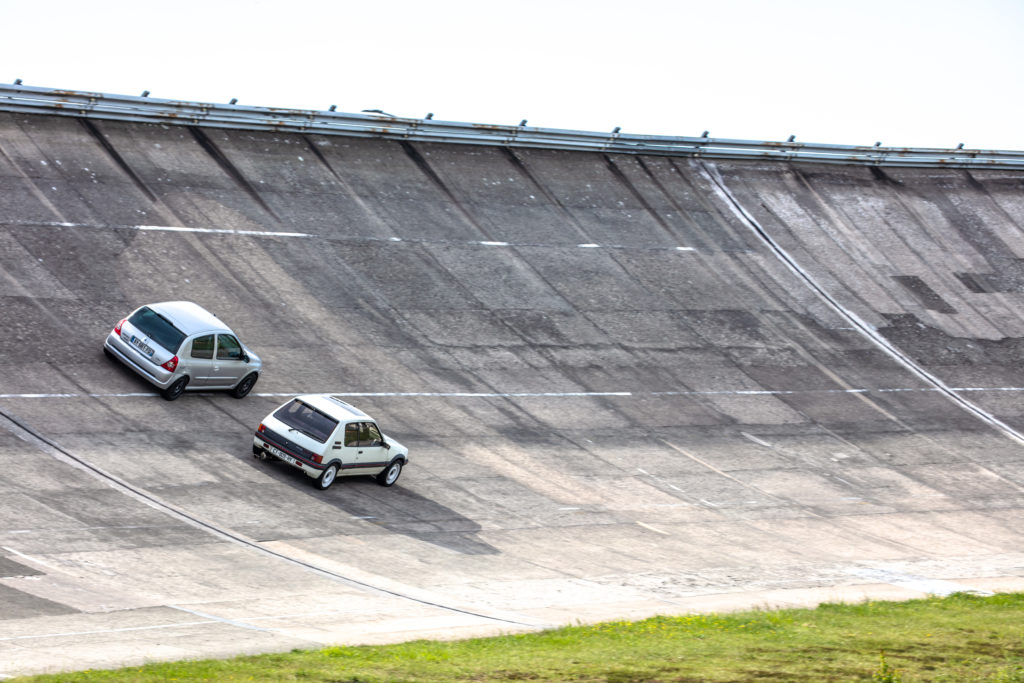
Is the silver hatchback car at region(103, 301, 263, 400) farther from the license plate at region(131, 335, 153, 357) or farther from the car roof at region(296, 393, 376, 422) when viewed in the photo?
the car roof at region(296, 393, 376, 422)

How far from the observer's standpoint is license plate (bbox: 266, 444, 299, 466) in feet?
72.2

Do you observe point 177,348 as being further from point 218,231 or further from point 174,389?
point 218,231

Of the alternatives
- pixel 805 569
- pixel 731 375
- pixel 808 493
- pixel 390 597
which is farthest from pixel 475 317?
pixel 390 597

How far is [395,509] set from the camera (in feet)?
72.6

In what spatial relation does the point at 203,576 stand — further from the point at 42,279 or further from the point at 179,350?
the point at 42,279

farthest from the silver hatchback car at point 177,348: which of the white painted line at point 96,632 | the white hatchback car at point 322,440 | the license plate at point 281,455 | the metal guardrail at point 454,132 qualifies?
the metal guardrail at point 454,132

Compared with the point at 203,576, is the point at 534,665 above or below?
below

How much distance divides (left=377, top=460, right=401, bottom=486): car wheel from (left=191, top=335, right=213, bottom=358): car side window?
425 cm

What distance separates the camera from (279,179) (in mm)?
37250

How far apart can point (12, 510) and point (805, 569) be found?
1340cm

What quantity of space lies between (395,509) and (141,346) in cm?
614

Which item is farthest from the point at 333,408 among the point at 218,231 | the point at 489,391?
the point at 218,231

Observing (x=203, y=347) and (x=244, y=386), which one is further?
(x=244, y=386)

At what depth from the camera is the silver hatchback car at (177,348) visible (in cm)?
2384
